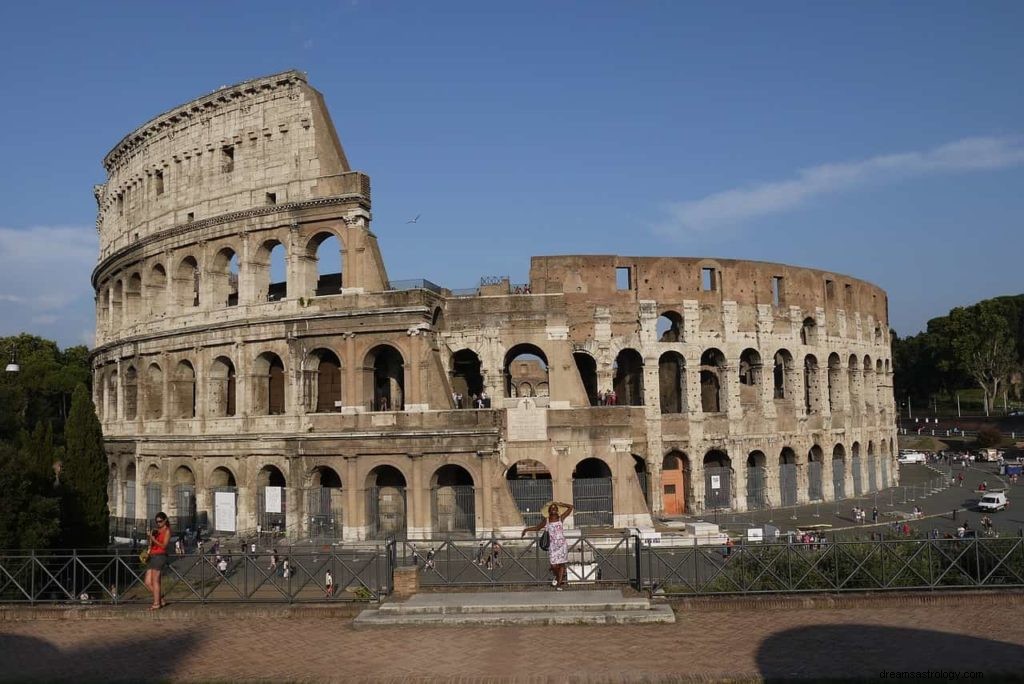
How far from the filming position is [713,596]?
12.8 m

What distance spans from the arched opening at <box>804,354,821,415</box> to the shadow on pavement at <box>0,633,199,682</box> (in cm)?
3568

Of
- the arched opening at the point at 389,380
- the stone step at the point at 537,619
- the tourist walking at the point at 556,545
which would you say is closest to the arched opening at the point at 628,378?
the arched opening at the point at 389,380

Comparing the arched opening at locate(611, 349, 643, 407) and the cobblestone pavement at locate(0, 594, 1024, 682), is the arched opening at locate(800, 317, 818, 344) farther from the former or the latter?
the cobblestone pavement at locate(0, 594, 1024, 682)

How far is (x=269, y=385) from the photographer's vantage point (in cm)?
3200

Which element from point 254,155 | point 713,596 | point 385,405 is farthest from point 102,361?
point 713,596

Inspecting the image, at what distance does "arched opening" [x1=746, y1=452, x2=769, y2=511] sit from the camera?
37.5m

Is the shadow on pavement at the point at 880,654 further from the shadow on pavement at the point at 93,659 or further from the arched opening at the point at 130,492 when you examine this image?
the arched opening at the point at 130,492

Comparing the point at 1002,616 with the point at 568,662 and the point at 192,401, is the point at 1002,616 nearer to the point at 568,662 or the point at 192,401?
the point at 568,662

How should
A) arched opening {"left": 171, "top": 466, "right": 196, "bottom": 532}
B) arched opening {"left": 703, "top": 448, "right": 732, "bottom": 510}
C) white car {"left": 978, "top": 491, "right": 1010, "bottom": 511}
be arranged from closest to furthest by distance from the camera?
arched opening {"left": 171, "top": 466, "right": 196, "bottom": 532} < arched opening {"left": 703, "top": 448, "right": 732, "bottom": 510} < white car {"left": 978, "top": 491, "right": 1010, "bottom": 511}

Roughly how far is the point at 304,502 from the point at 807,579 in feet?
64.9

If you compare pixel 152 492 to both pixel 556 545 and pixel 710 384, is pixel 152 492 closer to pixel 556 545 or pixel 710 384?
pixel 556 545

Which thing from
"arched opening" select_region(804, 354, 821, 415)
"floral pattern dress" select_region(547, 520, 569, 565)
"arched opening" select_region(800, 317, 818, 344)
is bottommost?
"floral pattern dress" select_region(547, 520, 569, 565)

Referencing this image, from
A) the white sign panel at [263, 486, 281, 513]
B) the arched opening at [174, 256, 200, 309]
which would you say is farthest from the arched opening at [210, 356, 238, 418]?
the white sign panel at [263, 486, 281, 513]

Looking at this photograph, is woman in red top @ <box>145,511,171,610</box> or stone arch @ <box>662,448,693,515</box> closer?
→ woman in red top @ <box>145,511,171,610</box>
